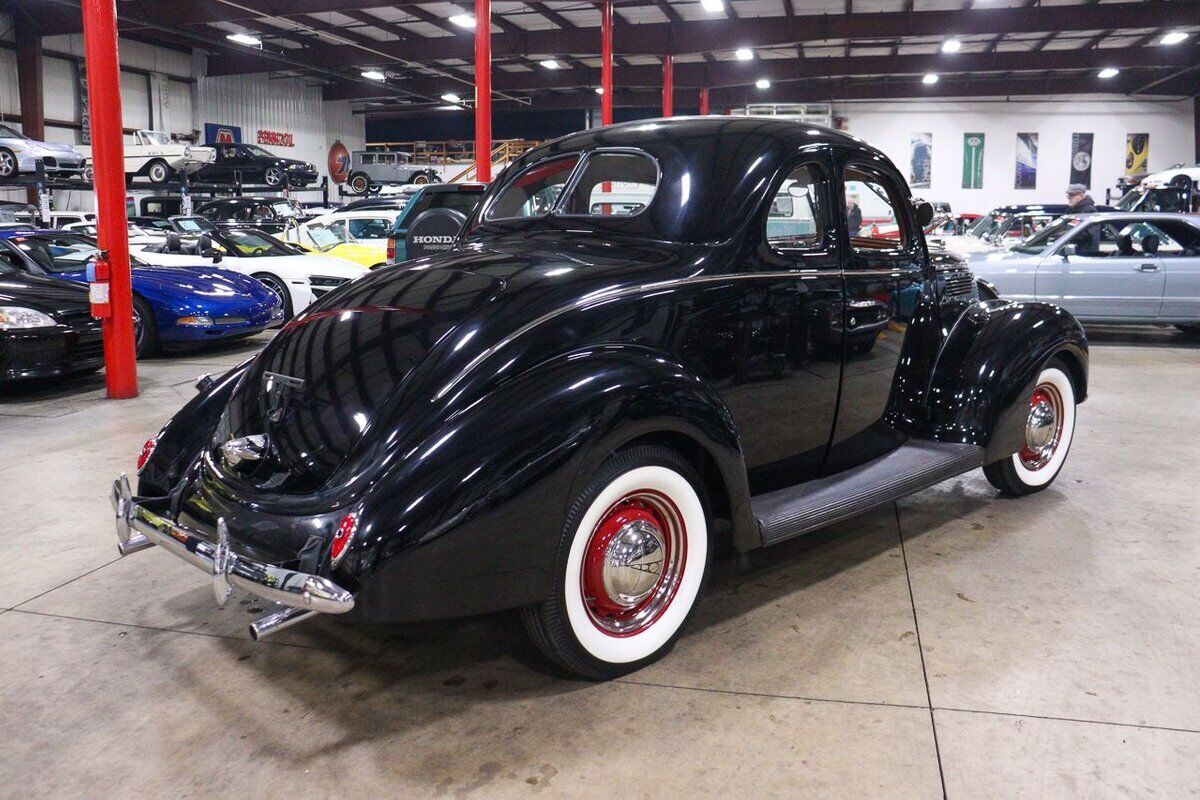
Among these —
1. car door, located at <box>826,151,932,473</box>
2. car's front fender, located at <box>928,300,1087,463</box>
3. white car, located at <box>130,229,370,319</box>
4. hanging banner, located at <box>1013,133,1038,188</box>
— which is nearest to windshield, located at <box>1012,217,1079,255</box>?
car's front fender, located at <box>928,300,1087,463</box>

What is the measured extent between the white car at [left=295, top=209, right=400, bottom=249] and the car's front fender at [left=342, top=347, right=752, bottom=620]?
12.0 m

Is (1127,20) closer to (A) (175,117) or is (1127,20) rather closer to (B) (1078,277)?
(B) (1078,277)

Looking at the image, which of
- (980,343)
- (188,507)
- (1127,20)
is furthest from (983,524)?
(1127,20)

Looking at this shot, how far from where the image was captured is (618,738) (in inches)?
98.3

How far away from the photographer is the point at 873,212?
4156 mm

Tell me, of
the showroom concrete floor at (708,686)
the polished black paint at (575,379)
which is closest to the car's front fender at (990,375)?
the polished black paint at (575,379)

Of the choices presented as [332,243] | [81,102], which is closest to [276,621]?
[332,243]

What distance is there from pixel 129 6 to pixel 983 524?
70.2ft

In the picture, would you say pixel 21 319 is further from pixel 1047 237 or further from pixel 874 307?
pixel 1047 237

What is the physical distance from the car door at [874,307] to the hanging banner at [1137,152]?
30829 millimetres

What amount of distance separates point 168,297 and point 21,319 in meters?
2.09

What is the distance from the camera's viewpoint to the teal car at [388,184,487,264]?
406 inches

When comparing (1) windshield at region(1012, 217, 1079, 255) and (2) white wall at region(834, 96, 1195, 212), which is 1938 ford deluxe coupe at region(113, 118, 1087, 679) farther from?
(2) white wall at region(834, 96, 1195, 212)

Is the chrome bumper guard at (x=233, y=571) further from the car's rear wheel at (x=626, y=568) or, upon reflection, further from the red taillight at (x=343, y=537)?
the car's rear wheel at (x=626, y=568)
